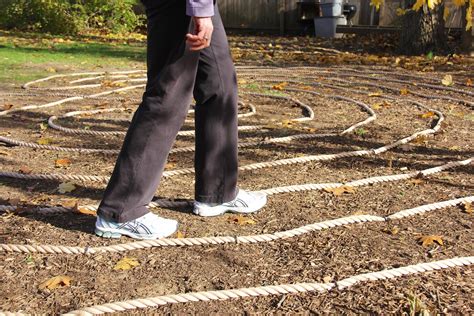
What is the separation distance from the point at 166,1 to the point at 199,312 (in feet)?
4.39

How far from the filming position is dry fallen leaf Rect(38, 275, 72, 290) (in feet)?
8.34

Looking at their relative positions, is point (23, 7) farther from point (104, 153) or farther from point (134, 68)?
point (104, 153)

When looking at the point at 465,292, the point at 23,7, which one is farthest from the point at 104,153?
the point at 23,7

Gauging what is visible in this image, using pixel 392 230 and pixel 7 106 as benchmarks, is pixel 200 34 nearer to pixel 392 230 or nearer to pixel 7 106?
pixel 392 230

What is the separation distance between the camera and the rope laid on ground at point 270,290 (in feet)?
7.70

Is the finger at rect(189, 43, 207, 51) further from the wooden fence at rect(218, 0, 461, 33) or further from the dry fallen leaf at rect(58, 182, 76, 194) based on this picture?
the wooden fence at rect(218, 0, 461, 33)

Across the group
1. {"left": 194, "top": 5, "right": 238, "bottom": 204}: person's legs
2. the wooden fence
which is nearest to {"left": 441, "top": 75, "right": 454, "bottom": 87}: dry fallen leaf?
{"left": 194, "top": 5, "right": 238, "bottom": 204}: person's legs

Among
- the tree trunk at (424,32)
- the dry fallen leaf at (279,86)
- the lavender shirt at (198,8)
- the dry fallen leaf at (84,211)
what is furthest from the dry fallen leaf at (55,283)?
the tree trunk at (424,32)

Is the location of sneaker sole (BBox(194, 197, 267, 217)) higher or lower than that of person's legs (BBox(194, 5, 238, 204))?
lower

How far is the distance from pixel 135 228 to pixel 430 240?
1.40 m

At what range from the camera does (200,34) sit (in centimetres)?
274

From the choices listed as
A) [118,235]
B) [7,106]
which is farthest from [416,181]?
[7,106]

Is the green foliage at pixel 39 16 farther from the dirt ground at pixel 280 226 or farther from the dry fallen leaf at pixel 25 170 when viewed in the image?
the dry fallen leaf at pixel 25 170

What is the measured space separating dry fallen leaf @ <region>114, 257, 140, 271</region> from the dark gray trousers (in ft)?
0.76
